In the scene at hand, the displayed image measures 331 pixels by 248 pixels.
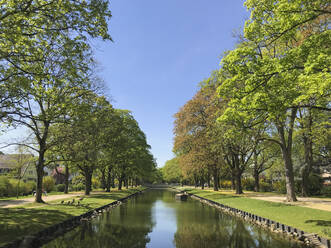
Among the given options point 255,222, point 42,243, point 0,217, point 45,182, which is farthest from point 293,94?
point 45,182

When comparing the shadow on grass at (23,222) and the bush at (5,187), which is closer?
the shadow on grass at (23,222)

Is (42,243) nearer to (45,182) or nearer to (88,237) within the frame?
(88,237)

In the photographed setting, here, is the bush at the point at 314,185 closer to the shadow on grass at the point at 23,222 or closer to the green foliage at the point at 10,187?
A: the shadow on grass at the point at 23,222

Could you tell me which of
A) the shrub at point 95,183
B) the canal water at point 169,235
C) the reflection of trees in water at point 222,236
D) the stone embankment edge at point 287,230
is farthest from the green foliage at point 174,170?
the reflection of trees in water at point 222,236

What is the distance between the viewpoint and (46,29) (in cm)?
1260

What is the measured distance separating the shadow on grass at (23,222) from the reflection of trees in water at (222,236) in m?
8.40

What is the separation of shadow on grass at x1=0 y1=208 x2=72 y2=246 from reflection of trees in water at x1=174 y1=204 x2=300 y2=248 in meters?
8.40

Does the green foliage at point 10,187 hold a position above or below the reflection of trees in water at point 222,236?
above

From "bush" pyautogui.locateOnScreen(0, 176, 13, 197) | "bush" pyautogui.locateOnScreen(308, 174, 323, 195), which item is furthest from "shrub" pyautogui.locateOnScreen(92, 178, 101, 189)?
"bush" pyautogui.locateOnScreen(308, 174, 323, 195)

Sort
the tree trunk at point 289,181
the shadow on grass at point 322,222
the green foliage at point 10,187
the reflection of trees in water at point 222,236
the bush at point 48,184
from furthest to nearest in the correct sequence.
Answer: the bush at point 48,184 → the green foliage at point 10,187 → the tree trunk at point 289,181 → the shadow on grass at point 322,222 → the reflection of trees in water at point 222,236

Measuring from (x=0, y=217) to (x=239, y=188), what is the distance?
31905 mm

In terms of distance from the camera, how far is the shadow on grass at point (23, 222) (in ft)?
41.5

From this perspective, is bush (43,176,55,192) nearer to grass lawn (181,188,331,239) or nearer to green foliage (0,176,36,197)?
green foliage (0,176,36,197)

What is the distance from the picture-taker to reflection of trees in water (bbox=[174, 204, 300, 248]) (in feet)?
44.0
